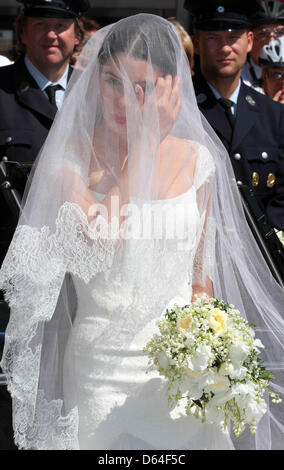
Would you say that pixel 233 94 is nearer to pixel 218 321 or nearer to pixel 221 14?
pixel 221 14

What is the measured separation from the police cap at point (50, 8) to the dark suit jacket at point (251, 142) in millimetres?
717

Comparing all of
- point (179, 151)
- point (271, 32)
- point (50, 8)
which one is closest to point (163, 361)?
point (179, 151)

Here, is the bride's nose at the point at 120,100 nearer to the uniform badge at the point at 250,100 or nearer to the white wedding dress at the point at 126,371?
the white wedding dress at the point at 126,371

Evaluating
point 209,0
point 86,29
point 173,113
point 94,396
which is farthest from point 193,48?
point 94,396

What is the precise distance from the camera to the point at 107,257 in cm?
229

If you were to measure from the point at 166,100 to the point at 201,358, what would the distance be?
31.6 inches

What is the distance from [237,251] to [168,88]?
22.1 inches

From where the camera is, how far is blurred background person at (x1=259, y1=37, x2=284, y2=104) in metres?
4.59

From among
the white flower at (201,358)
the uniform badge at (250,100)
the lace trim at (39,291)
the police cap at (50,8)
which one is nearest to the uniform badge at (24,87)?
the police cap at (50,8)

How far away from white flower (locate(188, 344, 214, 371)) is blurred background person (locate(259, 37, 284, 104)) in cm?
279

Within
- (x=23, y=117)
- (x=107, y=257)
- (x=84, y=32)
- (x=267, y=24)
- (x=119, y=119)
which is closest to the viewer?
(x=107, y=257)

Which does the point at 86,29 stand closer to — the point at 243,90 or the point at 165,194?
the point at 243,90

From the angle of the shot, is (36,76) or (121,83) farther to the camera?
(36,76)
